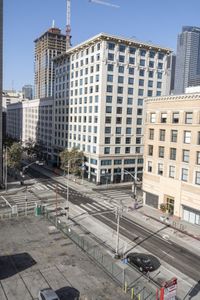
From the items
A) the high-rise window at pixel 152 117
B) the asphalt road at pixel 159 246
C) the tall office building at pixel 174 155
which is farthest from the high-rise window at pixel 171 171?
the asphalt road at pixel 159 246

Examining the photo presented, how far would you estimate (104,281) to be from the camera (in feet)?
102

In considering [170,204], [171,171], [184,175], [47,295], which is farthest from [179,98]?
[47,295]

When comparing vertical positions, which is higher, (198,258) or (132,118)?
(132,118)

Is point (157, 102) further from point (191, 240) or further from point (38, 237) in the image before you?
point (38, 237)

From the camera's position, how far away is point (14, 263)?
3425 centimetres

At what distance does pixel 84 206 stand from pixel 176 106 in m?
27.0

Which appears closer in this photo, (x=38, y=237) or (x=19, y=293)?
(x=19, y=293)

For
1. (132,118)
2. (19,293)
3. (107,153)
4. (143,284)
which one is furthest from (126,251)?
(132,118)

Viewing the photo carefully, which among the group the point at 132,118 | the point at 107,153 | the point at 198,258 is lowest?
the point at 198,258

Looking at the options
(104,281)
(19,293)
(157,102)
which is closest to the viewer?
(19,293)

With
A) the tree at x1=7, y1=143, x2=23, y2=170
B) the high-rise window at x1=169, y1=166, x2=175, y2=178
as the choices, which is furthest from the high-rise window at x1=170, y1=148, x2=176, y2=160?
the tree at x1=7, y1=143, x2=23, y2=170

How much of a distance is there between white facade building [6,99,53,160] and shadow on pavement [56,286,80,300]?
8908 centimetres

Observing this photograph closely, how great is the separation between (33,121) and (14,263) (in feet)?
369

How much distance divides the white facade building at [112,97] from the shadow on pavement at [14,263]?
4767cm
